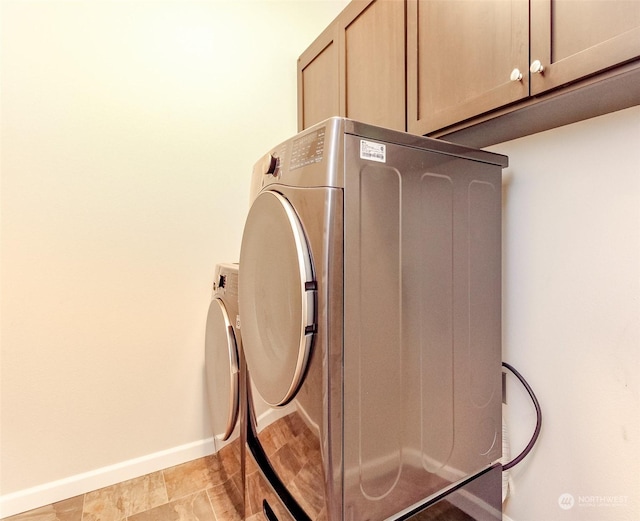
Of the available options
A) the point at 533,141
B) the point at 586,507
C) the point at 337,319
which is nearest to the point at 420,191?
the point at 337,319

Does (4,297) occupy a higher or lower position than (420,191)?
lower

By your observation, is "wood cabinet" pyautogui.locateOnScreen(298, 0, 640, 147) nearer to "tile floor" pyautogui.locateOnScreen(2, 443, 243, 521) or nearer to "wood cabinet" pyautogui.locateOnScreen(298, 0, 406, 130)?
"wood cabinet" pyautogui.locateOnScreen(298, 0, 406, 130)

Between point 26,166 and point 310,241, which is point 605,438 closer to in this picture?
point 310,241

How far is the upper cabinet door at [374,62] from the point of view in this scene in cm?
138

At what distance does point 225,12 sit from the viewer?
203 centimetres

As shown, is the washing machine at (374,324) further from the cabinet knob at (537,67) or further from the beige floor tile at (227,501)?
the beige floor tile at (227,501)

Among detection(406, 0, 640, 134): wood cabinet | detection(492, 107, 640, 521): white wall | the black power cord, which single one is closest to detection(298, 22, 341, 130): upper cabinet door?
detection(406, 0, 640, 134): wood cabinet

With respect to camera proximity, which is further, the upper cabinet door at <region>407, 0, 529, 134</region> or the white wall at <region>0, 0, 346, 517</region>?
the white wall at <region>0, 0, 346, 517</region>

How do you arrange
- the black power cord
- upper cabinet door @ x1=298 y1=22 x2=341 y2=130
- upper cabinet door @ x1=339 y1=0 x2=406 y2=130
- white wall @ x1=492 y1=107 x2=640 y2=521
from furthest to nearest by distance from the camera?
1. upper cabinet door @ x1=298 y1=22 x2=341 y2=130
2. upper cabinet door @ x1=339 y1=0 x2=406 y2=130
3. the black power cord
4. white wall @ x1=492 y1=107 x2=640 y2=521

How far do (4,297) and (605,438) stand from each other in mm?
2394

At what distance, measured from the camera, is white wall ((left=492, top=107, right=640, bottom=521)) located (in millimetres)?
1033

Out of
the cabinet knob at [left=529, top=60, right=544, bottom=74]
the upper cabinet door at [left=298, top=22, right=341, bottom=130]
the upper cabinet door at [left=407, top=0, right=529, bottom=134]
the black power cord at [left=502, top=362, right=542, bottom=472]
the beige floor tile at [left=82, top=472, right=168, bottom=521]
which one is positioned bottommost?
the beige floor tile at [left=82, top=472, right=168, bottom=521]

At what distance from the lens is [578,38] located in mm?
863

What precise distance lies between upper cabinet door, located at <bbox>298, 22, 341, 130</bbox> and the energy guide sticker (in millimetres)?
1016
